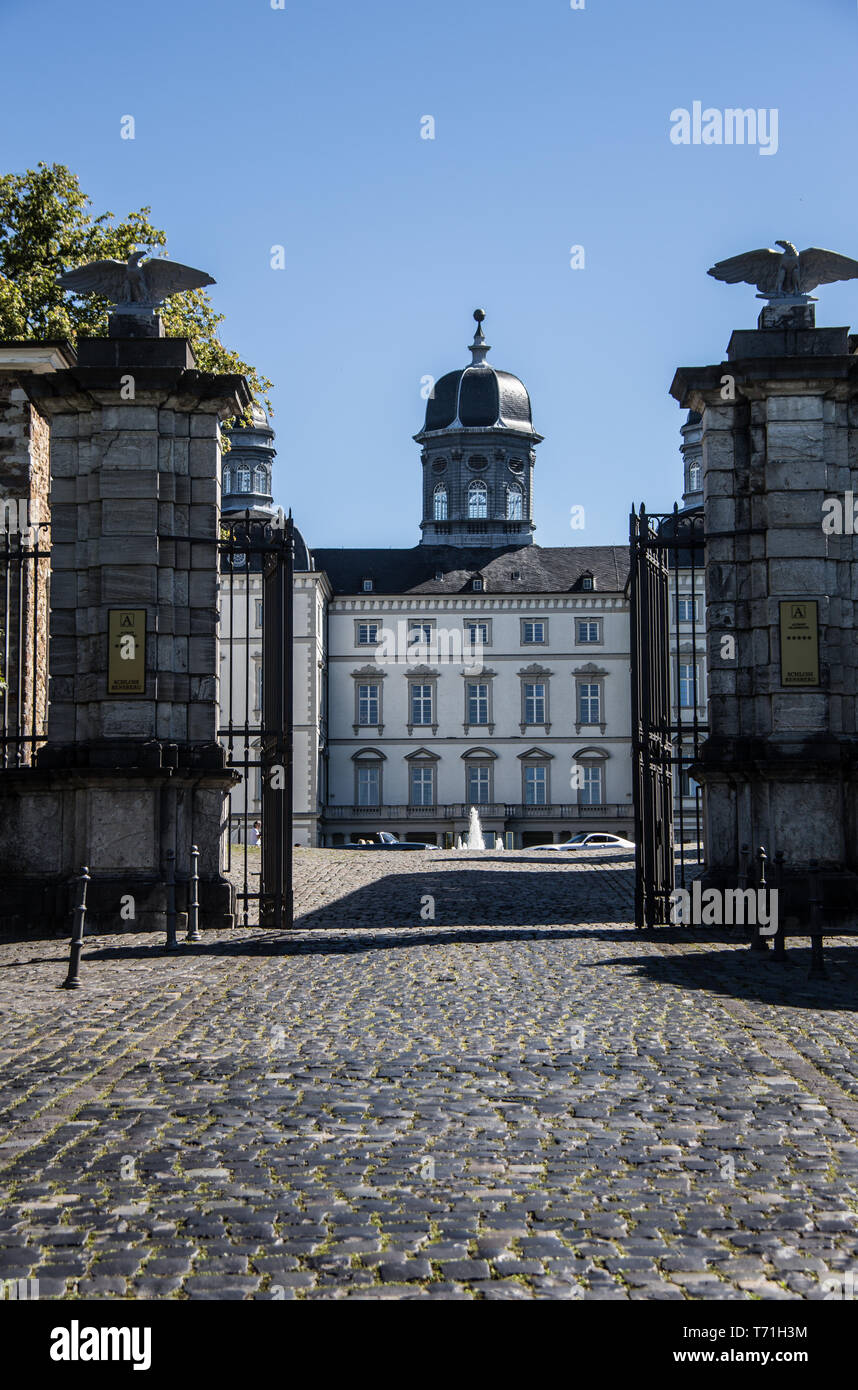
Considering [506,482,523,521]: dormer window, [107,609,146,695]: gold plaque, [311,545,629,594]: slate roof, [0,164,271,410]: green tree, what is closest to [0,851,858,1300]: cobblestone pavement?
[107,609,146,695]: gold plaque

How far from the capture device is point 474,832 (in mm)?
66000

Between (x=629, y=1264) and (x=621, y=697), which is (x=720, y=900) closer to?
(x=629, y=1264)

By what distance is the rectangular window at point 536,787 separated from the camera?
7025 centimetres


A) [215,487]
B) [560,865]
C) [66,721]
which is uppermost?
[215,487]

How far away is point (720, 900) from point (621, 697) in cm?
5473

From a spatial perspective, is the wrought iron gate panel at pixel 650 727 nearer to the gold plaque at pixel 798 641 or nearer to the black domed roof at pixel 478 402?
the gold plaque at pixel 798 641

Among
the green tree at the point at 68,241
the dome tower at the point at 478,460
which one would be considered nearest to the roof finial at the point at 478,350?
the dome tower at the point at 478,460

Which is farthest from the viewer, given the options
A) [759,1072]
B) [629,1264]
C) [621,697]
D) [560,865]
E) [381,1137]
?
[621,697]

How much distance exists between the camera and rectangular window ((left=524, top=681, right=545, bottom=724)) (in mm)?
70812

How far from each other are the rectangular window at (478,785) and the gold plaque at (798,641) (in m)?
54.5

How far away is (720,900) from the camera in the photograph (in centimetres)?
1595

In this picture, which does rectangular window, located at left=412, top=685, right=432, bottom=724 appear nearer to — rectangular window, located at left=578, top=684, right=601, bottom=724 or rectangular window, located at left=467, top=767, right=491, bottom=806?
rectangular window, located at left=467, top=767, right=491, bottom=806

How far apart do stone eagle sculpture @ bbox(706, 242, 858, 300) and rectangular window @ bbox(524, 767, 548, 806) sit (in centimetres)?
5372

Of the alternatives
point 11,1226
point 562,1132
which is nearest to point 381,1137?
point 562,1132
